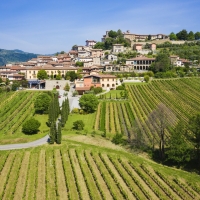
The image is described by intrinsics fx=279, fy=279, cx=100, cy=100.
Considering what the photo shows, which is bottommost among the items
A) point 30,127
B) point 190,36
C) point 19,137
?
point 19,137

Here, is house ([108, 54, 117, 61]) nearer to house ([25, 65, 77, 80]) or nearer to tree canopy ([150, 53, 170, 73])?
house ([25, 65, 77, 80])

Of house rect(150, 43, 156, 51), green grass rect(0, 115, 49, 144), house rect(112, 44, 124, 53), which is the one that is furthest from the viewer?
house rect(150, 43, 156, 51)

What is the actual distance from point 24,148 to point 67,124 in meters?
13.3

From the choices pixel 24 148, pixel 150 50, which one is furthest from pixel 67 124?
pixel 150 50

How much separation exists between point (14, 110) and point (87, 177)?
33.3m

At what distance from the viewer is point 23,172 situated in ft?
86.2

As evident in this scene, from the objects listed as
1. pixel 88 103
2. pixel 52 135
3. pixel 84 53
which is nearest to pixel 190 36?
pixel 84 53

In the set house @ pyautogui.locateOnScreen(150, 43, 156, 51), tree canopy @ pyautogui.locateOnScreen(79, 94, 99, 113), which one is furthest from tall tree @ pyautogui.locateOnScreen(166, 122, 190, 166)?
→ house @ pyautogui.locateOnScreen(150, 43, 156, 51)

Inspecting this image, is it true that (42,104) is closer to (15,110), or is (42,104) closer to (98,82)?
(15,110)

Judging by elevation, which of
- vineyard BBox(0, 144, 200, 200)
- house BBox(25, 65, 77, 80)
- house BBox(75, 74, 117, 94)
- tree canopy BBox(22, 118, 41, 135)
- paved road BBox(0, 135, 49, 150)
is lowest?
vineyard BBox(0, 144, 200, 200)

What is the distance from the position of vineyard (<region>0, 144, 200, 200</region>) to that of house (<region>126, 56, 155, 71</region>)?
6725 cm

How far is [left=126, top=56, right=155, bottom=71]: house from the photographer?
94.6 meters

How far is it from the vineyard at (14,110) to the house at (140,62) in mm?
39558

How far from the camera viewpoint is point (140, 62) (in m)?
95.6
